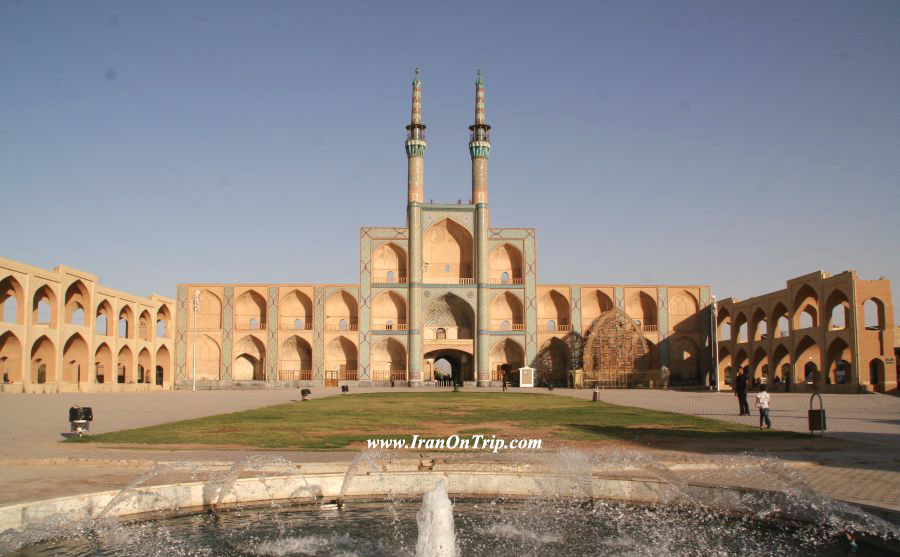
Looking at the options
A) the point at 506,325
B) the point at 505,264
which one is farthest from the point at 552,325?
the point at 505,264

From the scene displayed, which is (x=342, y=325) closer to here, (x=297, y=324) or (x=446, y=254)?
(x=297, y=324)

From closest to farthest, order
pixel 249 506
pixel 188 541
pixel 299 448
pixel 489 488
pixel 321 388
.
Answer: pixel 188 541, pixel 249 506, pixel 489 488, pixel 299 448, pixel 321 388

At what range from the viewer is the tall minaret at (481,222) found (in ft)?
142

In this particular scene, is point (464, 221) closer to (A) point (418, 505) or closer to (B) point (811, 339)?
(B) point (811, 339)

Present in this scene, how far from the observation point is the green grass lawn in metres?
11.4

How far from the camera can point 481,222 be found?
44438 mm

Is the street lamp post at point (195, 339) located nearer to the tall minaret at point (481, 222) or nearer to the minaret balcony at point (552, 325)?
the tall minaret at point (481, 222)

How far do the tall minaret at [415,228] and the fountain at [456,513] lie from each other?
34753 mm

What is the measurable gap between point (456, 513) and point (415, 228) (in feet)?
123

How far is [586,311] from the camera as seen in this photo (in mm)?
45844

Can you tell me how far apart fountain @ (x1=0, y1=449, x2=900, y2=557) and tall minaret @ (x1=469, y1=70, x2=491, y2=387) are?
115ft

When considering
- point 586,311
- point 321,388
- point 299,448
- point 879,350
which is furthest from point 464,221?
point 299,448

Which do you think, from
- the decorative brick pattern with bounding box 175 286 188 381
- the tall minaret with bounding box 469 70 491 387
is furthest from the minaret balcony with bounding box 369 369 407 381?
the decorative brick pattern with bounding box 175 286 188 381

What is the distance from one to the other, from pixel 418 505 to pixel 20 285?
2603cm
